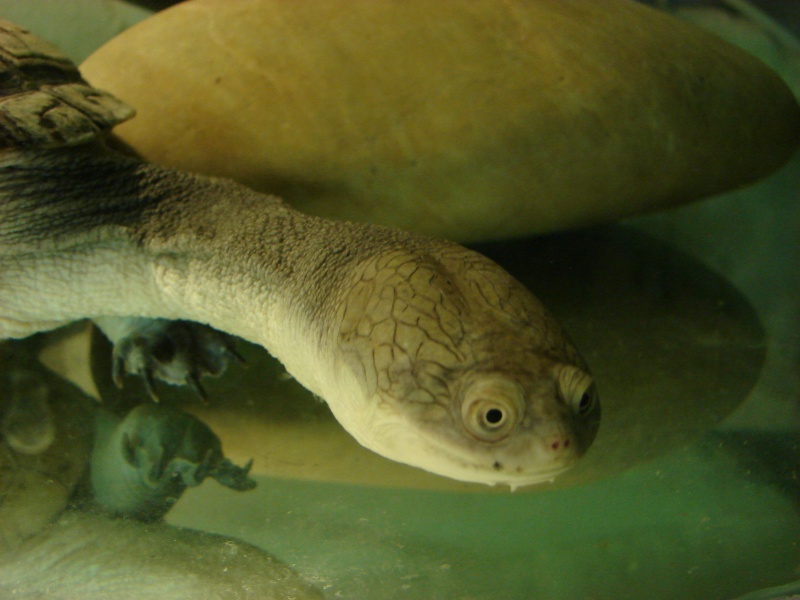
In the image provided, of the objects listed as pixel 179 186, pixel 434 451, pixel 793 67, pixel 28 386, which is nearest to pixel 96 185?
pixel 179 186

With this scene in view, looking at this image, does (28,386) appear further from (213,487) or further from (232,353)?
(213,487)

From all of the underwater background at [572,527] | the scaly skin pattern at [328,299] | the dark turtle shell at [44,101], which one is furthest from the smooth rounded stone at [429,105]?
the underwater background at [572,527]

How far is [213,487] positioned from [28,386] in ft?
2.95

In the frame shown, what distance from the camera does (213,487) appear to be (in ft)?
5.55

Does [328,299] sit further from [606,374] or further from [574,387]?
[606,374]

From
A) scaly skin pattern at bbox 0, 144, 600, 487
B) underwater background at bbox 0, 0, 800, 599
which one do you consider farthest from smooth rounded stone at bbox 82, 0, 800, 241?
underwater background at bbox 0, 0, 800, 599

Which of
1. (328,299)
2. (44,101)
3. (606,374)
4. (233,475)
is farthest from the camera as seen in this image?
(606,374)

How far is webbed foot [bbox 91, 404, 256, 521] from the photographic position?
5.38ft

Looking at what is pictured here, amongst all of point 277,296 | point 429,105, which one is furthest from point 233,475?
point 429,105

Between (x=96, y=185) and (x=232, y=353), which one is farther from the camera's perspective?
(x=232, y=353)

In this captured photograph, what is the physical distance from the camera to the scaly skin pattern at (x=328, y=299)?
128 cm

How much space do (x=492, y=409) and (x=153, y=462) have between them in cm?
105

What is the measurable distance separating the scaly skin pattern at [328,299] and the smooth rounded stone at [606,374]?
23 cm

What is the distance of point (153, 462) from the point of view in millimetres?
1779
